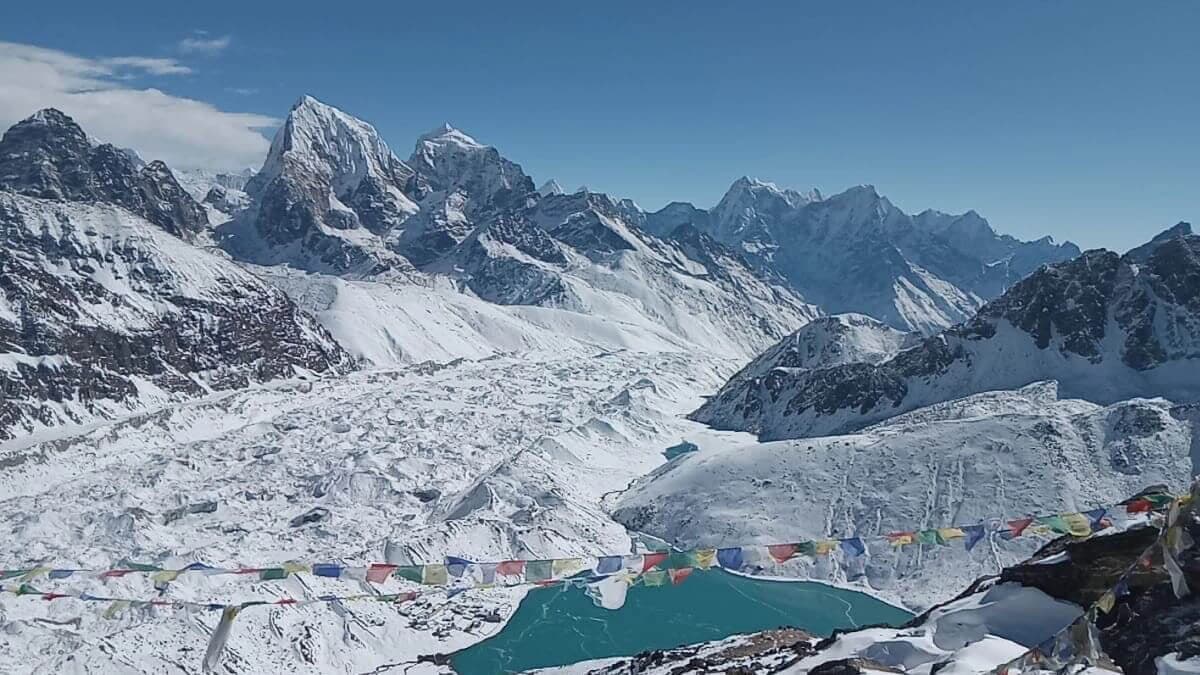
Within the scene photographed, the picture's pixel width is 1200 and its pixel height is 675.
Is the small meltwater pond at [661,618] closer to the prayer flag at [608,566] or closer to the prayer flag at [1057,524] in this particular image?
the prayer flag at [608,566]

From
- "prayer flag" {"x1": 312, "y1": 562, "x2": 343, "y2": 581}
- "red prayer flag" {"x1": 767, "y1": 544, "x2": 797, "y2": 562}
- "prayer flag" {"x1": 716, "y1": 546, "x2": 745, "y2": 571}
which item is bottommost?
"prayer flag" {"x1": 312, "y1": 562, "x2": 343, "y2": 581}

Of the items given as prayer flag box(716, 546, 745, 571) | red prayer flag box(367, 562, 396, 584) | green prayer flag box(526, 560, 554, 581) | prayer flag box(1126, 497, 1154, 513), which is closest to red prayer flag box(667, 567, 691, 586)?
prayer flag box(716, 546, 745, 571)

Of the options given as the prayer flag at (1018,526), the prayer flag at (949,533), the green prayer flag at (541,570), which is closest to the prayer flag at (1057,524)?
the prayer flag at (1018,526)

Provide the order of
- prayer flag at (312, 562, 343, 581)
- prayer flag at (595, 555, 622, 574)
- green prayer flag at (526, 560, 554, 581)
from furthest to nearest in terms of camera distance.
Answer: prayer flag at (312, 562, 343, 581) < prayer flag at (595, 555, 622, 574) < green prayer flag at (526, 560, 554, 581)

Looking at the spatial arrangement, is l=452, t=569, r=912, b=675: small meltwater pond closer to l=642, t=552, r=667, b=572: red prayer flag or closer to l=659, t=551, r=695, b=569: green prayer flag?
l=642, t=552, r=667, b=572: red prayer flag

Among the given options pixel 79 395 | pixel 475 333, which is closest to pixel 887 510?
pixel 79 395

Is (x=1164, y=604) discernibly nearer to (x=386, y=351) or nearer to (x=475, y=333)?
(x=386, y=351)
